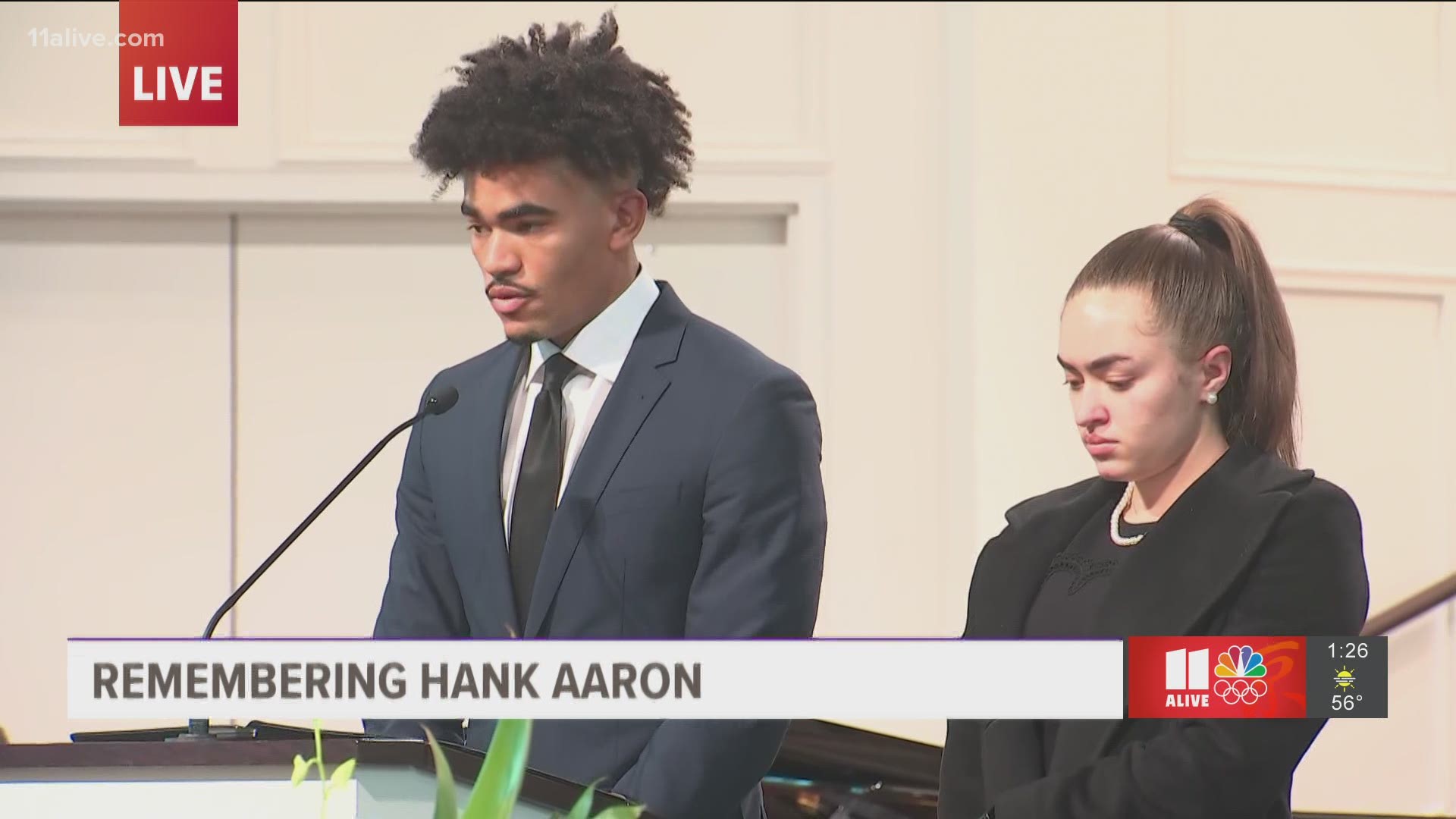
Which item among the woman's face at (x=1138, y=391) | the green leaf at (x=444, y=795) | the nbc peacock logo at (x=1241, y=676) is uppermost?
the woman's face at (x=1138, y=391)

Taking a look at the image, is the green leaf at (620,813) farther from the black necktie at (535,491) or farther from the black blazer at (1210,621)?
the black necktie at (535,491)

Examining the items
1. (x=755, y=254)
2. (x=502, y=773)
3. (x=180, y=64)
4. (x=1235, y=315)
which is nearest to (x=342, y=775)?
(x=502, y=773)

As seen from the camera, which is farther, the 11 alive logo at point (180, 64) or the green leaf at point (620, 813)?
the 11 alive logo at point (180, 64)

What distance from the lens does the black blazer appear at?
154cm

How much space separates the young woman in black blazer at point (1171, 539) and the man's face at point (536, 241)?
506mm

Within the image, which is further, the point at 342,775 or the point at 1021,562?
the point at 1021,562

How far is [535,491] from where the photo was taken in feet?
5.93

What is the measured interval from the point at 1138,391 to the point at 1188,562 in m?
0.17

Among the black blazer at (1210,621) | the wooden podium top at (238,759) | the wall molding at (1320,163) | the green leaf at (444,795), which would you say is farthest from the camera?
the wall molding at (1320,163)

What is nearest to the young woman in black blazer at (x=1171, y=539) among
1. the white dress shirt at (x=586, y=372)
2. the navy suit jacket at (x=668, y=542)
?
the navy suit jacket at (x=668, y=542)

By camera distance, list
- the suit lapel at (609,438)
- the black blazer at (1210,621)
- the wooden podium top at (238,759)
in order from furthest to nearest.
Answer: the suit lapel at (609,438)
the black blazer at (1210,621)
the wooden podium top at (238,759)

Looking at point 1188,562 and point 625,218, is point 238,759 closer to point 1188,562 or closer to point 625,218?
point 625,218

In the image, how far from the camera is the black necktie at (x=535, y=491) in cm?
179

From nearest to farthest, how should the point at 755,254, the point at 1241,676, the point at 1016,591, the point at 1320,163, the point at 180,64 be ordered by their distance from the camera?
1. the point at 1241,676
2. the point at 1016,591
3. the point at 180,64
4. the point at 1320,163
5. the point at 755,254
